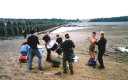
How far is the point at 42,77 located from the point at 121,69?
4.51 metres

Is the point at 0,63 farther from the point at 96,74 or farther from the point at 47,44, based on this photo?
the point at 96,74

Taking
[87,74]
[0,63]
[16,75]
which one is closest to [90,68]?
[87,74]

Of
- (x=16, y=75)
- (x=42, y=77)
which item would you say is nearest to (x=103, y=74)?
(x=42, y=77)

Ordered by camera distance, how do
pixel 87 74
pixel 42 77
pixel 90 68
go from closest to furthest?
1. pixel 42 77
2. pixel 87 74
3. pixel 90 68

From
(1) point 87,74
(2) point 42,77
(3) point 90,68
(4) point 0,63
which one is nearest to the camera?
(2) point 42,77

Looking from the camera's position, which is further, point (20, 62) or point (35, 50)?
point (20, 62)

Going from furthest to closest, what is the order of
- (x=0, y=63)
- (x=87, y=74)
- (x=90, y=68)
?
(x=0, y=63) < (x=90, y=68) < (x=87, y=74)

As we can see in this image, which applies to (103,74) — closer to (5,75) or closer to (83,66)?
(83,66)

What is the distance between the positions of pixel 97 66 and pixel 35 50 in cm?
352

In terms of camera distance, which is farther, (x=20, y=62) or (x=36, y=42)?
(x=20, y=62)

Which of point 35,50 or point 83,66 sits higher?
point 35,50

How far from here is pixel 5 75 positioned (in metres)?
12.0

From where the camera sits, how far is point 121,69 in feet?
46.3

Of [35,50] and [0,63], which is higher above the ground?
[35,50]
